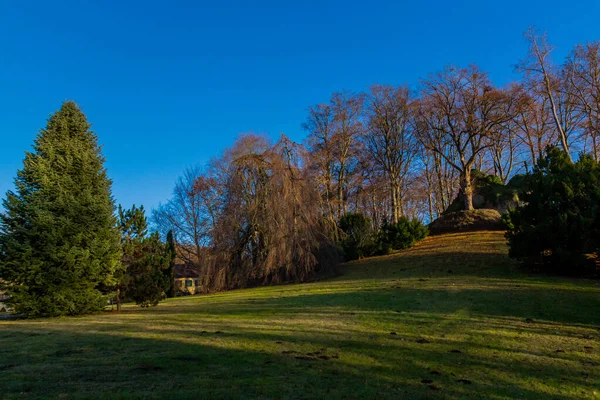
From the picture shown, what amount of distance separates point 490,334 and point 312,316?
3.51m

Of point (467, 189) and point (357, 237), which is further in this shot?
point (467, 189)

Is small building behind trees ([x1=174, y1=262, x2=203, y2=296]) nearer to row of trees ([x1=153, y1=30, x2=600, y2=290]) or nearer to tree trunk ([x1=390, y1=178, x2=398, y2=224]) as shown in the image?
row of trees ([x1=153, y1=30, x2=600, y2=290])

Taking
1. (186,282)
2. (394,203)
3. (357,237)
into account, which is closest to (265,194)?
(357,237)

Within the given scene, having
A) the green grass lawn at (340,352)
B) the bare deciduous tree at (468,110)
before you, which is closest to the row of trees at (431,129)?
the bare deciduous tree at (468,110)

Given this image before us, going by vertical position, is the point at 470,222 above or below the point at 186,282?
above

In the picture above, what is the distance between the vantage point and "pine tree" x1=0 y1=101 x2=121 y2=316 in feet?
34.6

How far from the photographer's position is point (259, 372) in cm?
425

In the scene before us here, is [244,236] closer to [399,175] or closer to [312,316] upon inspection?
[312,316]

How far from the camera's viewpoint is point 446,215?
28141 millimetres

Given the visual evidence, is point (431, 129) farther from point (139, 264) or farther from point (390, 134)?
point (139, 264)

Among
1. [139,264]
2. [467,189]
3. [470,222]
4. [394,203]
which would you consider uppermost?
[467,189]

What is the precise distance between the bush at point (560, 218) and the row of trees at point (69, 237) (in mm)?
13007

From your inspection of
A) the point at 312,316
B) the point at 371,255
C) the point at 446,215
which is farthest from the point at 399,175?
the point at 312,316

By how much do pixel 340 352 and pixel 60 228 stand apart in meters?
9.53
